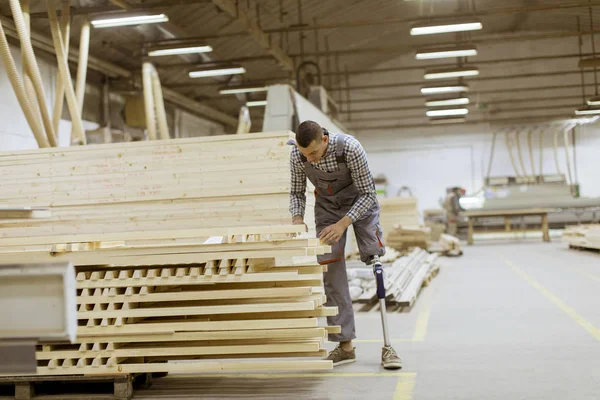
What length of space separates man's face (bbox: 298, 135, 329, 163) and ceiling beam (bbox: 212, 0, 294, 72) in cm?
896

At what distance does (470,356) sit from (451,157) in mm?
24668

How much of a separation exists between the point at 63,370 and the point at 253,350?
1187 mm

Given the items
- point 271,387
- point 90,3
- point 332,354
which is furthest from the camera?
point 90,3

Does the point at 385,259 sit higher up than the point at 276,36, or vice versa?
the point at 276,36

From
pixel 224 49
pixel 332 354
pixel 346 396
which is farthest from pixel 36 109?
pixel 224 49

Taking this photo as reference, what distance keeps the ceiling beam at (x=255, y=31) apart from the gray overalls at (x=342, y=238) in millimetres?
8856

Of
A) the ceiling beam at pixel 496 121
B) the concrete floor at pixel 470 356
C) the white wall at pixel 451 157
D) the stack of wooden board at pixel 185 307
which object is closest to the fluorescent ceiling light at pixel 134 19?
the concrete floor at pixel 470 356

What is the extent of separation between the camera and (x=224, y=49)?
18047mm

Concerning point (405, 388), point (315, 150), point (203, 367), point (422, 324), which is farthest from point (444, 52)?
point (203, 367)

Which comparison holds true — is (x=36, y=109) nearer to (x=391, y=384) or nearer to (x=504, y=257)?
(x=391, y=384)

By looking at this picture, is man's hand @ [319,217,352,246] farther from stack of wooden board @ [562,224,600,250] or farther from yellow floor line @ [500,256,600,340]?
stack of wooden board @ [562,224,600,250]


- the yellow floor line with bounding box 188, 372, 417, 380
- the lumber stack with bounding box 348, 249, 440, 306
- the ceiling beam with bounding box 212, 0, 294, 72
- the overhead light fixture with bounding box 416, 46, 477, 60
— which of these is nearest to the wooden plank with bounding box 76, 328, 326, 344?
the yellow floor line with bounding box 188, 372, 417, 380

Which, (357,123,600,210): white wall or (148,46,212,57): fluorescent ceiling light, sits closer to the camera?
(148,46,212,57): fluorescent ceiling light

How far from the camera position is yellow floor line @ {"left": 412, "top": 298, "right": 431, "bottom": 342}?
5.79 metres
